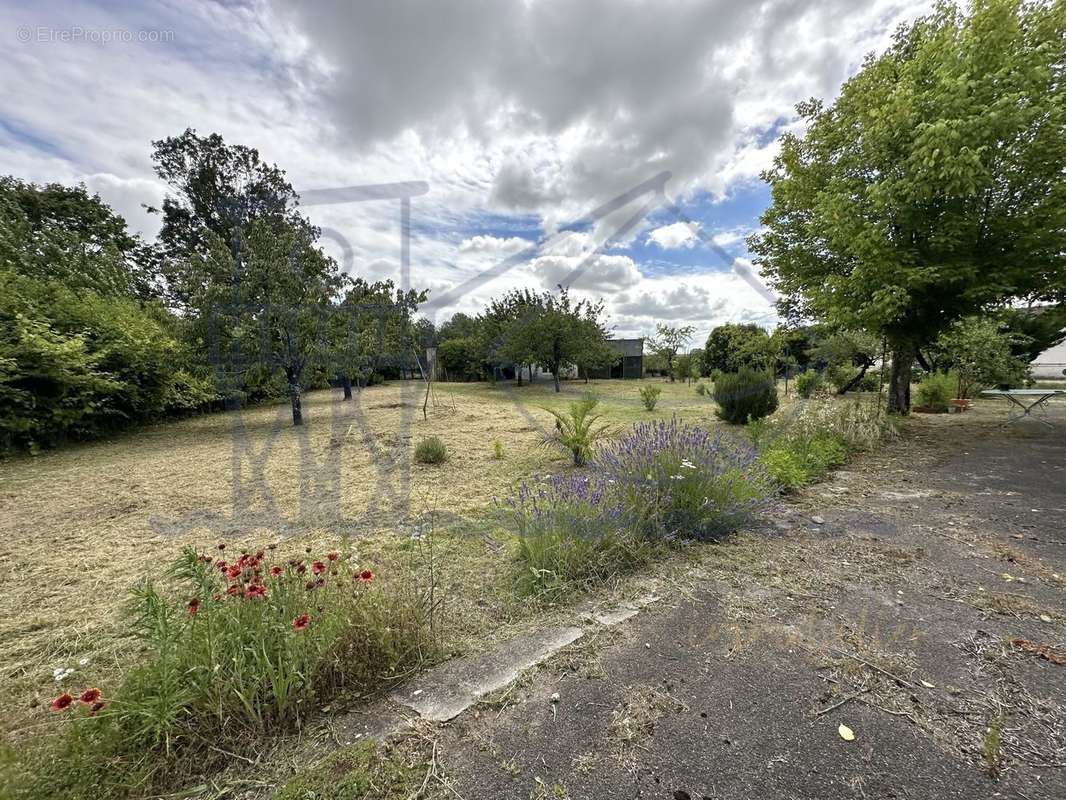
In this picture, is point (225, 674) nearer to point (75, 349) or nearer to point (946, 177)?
point (75, 349)

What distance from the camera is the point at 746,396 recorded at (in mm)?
8477

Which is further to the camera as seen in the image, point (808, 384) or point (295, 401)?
point (808, 384)

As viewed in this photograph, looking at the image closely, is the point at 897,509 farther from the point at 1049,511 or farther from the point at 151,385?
the point at 151,385

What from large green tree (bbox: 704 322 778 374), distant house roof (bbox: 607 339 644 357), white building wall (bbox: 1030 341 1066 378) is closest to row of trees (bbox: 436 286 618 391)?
large green tree (bbox: 704 322 778 374)

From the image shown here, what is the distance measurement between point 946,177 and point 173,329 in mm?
13444

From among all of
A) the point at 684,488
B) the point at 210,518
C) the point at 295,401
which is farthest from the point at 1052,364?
the point at 210,518

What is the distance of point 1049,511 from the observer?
10.6ft

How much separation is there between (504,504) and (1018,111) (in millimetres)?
7806

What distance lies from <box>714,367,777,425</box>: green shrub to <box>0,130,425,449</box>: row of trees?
314 inches

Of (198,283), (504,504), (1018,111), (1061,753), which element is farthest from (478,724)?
(198,283)

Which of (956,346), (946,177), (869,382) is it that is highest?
(946,177)

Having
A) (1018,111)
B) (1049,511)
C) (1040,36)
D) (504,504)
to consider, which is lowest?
(504,504)

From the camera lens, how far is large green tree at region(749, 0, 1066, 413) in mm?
5055

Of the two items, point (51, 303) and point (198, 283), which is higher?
point (198, 283)
